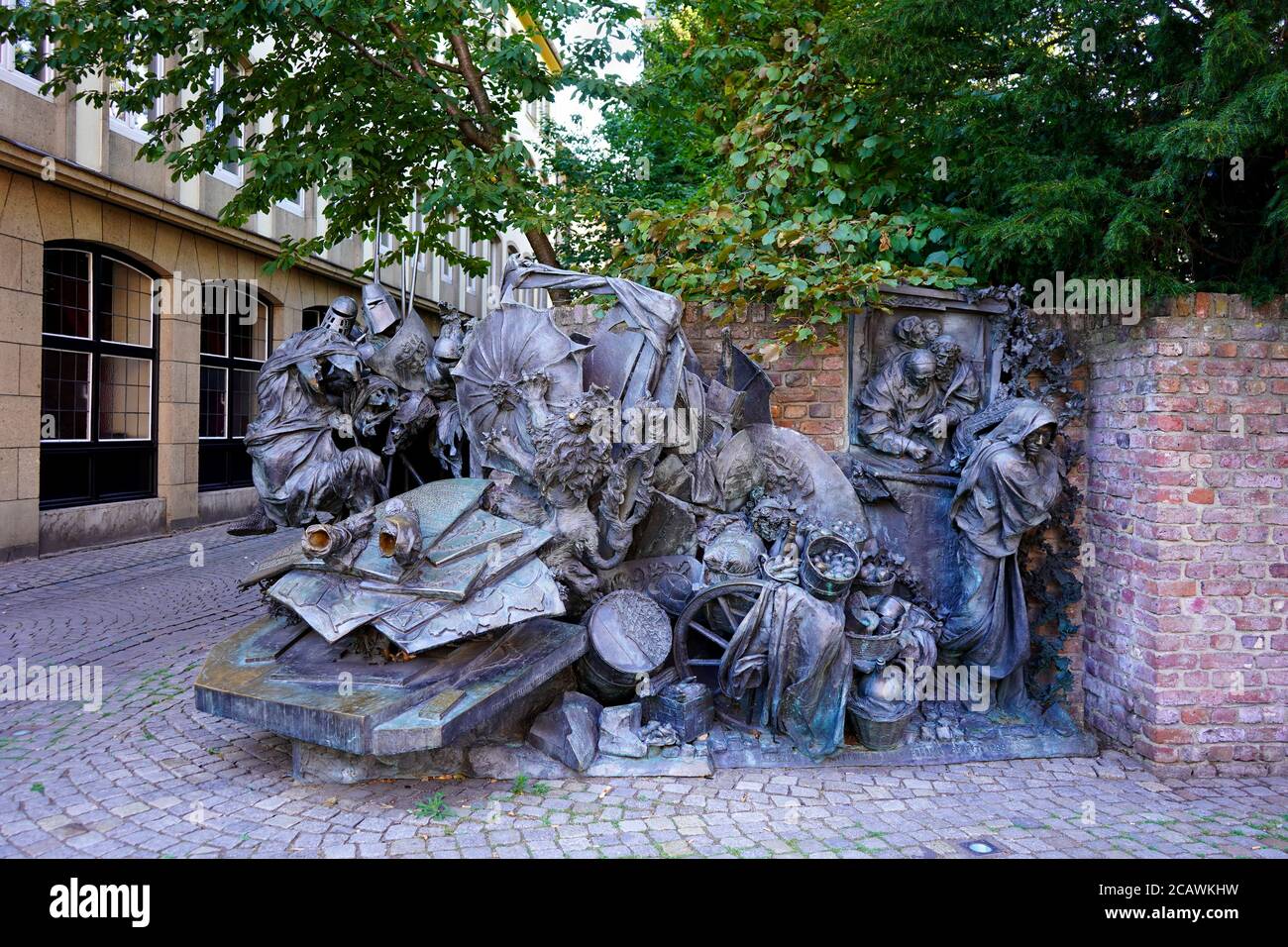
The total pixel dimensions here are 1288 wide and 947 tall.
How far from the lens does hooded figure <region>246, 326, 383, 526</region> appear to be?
19.2 ft

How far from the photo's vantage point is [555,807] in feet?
14.6

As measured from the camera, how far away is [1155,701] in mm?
5293

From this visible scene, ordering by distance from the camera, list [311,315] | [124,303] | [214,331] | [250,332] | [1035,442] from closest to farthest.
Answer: [1035,442]
[124,303]
[214,331]
[250,332]
[311,315]

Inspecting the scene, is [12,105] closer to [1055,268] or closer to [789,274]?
[789,274]

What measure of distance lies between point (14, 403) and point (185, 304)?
11.4ft

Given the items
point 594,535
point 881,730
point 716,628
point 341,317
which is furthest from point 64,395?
point 881,730

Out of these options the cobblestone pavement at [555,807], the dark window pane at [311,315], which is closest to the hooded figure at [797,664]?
the cobblestone pavement at [555,807]

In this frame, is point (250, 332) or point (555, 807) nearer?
point (555, 807)

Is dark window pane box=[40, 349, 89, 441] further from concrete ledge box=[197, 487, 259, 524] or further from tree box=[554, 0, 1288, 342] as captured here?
tree box=[554, 0, 1288, 342]

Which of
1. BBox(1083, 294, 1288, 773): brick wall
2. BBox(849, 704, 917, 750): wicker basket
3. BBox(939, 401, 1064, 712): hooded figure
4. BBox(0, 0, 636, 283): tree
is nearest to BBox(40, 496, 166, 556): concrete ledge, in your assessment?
BBox(0, 0, 636, 283): tree

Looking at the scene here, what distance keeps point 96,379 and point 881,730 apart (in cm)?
1186

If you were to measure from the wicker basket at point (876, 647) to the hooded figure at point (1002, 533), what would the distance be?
571 millimetres

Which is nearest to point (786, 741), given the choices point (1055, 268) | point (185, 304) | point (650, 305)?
point (650, 305)

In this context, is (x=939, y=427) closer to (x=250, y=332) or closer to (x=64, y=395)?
(x=64, y=395)
